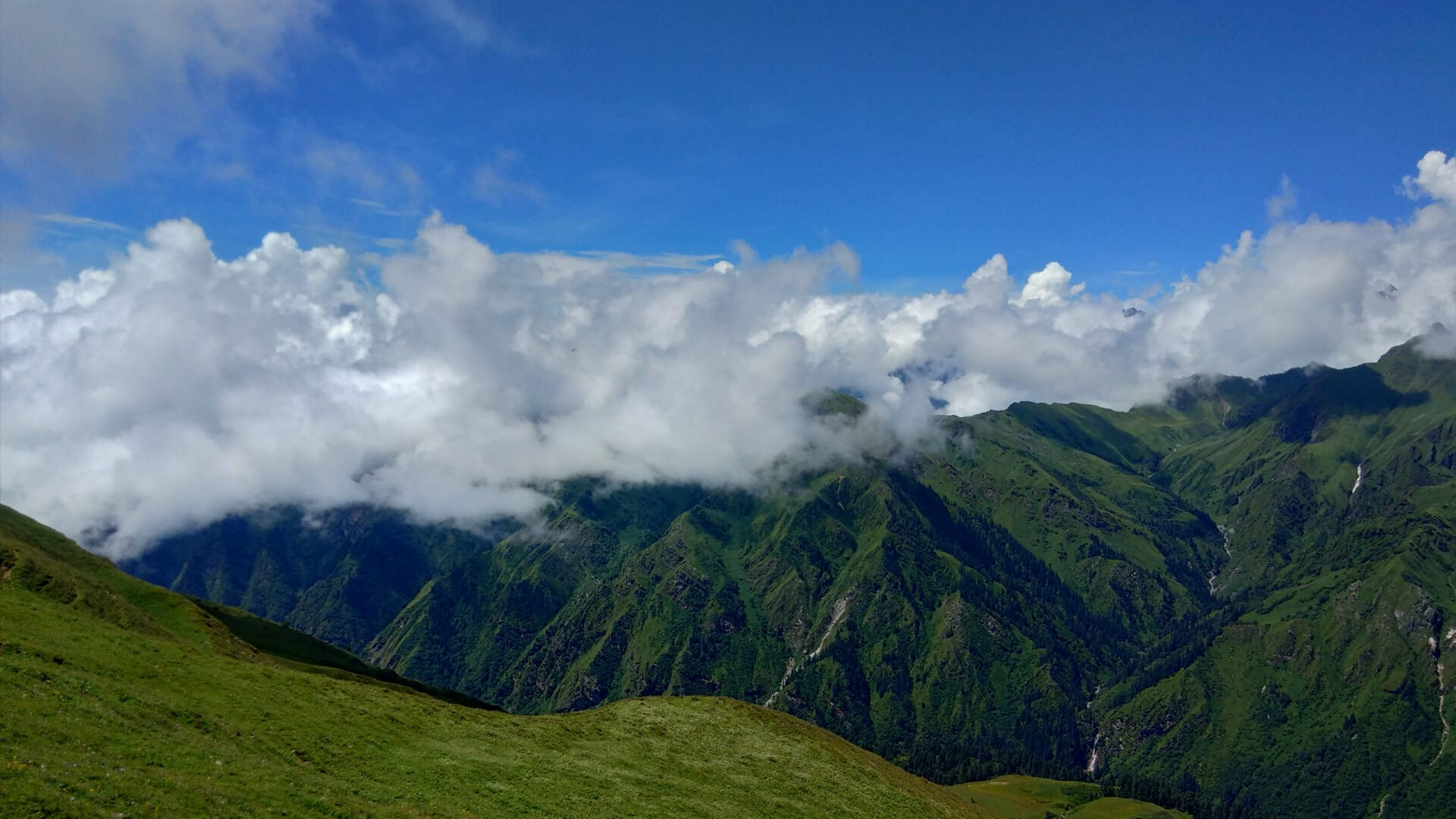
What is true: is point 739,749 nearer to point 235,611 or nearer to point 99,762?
point 99,762

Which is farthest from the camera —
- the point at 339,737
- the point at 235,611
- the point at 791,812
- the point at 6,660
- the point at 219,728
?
the point at 235,611

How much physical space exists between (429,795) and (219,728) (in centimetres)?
1363

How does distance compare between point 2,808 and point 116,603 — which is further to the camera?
point 116,603

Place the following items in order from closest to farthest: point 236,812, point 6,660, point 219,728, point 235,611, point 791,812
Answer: point 236,812, point 6,660, point 219,728, point 791,812, point 235,611

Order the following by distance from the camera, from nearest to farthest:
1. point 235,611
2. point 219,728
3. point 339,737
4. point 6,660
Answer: point 6,660
point 219,728
point 339,737
point 235,611

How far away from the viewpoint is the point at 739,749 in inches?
3501

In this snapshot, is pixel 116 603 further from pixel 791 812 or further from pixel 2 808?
pixel 791 812

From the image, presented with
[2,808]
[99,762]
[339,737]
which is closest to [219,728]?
[339,737]

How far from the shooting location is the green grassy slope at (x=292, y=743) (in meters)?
38.8

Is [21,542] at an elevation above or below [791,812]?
above

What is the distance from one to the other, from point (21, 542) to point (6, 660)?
62527mm

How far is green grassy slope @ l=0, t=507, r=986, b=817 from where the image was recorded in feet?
127

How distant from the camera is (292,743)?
174 feet

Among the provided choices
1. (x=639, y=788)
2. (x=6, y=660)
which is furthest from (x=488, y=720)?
(x=6, y=660)
